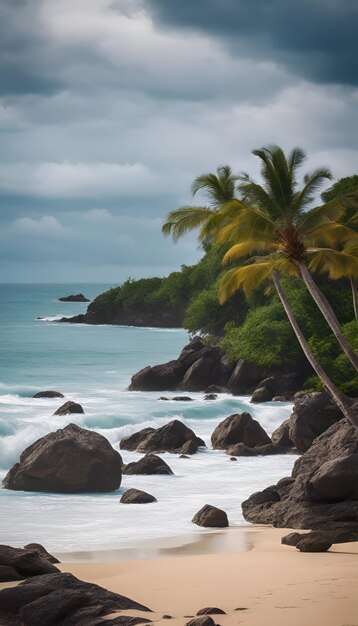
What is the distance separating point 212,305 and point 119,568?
A: 44274 millimetres

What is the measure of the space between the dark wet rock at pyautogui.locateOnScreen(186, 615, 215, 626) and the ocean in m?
8.03

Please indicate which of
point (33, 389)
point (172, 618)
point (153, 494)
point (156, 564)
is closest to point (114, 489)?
point (153, 494)

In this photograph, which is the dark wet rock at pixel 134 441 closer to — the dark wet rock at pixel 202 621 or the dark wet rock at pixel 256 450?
the dark wet rock at pixel 256 450

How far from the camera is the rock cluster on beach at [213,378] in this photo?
46.3 meters

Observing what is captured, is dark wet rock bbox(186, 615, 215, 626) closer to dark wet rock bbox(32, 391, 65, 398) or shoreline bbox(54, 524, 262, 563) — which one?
shoreline bbox(54, 524, 262, 563)

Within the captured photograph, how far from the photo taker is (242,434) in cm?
3200

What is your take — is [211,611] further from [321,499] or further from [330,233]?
[330,233]

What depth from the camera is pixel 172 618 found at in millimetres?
10883

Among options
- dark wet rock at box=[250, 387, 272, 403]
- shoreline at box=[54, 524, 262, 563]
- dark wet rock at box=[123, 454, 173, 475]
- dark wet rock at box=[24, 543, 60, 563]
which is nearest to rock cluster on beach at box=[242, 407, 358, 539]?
shoreline at box=[54, 524, 262, 563]

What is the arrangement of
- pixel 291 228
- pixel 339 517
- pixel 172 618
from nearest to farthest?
A: pixel 172 618 < pixel 339 517 < pixel 291 228

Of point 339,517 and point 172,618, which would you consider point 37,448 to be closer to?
point 339,517

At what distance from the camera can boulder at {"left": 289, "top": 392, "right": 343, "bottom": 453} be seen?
28797 mm

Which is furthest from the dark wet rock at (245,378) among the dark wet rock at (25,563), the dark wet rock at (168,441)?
the dark wet rock at (25,563)

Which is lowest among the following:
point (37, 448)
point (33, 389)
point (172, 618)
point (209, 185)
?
point (172, 618)
